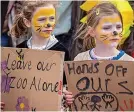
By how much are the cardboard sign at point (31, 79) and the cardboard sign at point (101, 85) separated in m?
0.09

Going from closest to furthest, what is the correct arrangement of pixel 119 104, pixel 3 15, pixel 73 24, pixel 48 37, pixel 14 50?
pixel 119 104 → pixel 14 50 → pixel 48 37 → pixel 73 24 → pixel 3 15

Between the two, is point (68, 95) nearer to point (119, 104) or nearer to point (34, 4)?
point (119, 104)

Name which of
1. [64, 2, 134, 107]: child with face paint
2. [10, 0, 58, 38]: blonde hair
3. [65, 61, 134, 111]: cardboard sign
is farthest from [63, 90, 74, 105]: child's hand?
[10, 0, 58, 38]: blonde hair

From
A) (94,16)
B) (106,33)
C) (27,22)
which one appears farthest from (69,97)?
(27,22)

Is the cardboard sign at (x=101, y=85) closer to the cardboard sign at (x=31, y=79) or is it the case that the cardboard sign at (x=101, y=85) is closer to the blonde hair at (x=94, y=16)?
the cardboard sign at (x=31, y=79)

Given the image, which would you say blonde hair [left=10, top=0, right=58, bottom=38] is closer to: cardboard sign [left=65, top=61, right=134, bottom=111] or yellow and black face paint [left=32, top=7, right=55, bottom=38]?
yellow and black face paint [left=32, top=7, right=55, bottom=38]

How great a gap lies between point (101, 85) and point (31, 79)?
1.44 ft

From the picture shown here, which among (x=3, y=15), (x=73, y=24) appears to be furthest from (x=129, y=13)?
(x=3, y=15)

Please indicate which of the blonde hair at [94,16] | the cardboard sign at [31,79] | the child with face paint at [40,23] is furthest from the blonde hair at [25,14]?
the cardboard sign at [31,79]

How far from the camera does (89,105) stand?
3.07 meters

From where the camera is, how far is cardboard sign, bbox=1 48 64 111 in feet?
10.2

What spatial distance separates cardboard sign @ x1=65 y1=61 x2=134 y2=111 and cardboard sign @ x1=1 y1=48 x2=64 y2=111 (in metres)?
0.09

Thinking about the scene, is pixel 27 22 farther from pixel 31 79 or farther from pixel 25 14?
pixel 31 79

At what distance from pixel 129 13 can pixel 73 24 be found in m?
0.90
